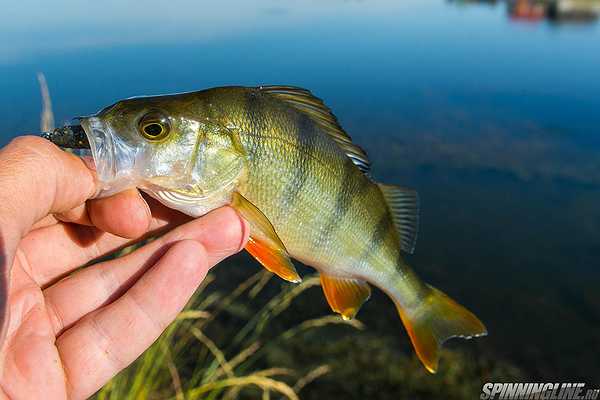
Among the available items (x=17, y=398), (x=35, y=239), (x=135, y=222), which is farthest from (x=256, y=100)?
(x=17, y=398)

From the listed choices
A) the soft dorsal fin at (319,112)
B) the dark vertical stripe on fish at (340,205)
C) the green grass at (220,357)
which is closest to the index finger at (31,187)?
the soft dorsal fin at (319,112)

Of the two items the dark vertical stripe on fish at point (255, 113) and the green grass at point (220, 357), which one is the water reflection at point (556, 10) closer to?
the green grass at point (220, 357)

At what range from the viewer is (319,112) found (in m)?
2.34

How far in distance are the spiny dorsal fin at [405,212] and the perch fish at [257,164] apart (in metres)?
0.18

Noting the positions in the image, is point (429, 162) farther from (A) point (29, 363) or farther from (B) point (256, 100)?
(A) point (29, 363)

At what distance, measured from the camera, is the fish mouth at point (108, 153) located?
6.47 ft

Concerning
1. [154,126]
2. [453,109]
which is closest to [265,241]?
[154,126]

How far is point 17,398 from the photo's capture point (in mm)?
1833

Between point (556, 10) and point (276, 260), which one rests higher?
point (556, 10)

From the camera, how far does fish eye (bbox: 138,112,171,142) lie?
6.73ft

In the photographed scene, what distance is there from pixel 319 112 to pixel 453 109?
1025 cm

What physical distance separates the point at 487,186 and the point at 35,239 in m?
7.58

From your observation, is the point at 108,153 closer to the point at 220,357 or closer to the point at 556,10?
the point at 220,357

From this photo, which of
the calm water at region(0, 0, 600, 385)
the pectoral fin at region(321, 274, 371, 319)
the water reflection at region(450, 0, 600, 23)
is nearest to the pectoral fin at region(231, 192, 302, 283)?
the pectoral fin at region(321, 274, 371, 319)
